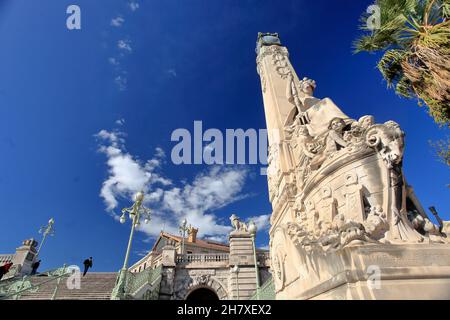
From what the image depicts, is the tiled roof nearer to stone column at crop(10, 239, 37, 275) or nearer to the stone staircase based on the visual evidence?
the stone staircase

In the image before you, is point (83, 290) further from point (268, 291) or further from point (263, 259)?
point (263, 259)

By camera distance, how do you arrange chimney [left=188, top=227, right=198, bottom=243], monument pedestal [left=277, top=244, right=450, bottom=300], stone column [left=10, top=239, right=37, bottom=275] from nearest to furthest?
1. monument pedestal [left=277, top=244, right=450, bottom=300]
2. stone column [left=10, top=239, right=37, bottom=275]
3. chimney [left=188, top=227, right=198, bottom=243]

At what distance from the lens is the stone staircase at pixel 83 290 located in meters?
12.0

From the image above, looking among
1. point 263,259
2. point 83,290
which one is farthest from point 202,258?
point 83,290

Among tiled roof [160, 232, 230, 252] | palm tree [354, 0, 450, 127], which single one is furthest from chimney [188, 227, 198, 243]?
palm tree [354, 0, 450, 127]

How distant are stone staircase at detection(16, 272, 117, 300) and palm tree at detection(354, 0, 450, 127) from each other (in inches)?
629

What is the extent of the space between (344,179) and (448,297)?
2063 mm

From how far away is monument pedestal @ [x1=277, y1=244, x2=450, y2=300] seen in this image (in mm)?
2848

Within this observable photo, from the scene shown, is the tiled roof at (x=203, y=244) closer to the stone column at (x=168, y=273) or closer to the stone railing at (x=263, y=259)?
the stone column at (x=168, y=273)

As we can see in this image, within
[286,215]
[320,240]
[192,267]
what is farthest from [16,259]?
[320,240]

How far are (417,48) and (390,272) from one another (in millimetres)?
6849

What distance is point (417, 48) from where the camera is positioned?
6.61 m
